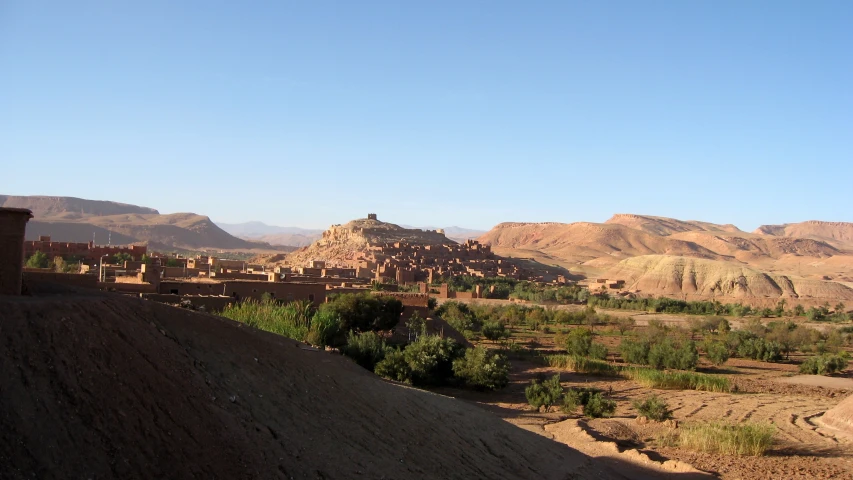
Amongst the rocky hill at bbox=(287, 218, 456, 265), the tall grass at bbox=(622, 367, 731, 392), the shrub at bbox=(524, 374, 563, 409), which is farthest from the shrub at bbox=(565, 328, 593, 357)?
the rocky hill at bbox=(287, 218, 456, 265)

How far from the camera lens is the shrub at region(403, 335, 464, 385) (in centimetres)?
1983

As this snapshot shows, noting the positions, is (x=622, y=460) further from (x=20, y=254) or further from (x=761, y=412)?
(x=20, y=254)

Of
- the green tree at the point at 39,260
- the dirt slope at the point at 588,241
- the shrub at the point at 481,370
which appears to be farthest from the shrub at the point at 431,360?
the dirt slope at the point at 588,241

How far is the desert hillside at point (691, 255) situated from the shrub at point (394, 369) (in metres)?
53.7

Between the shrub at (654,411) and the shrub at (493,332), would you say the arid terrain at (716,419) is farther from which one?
the shrub at (493,332)

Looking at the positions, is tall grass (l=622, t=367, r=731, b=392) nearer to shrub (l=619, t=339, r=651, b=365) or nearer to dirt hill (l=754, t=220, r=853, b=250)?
shrub (l=619, t=339, r=651, b=365)

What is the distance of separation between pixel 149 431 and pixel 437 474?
374 cm

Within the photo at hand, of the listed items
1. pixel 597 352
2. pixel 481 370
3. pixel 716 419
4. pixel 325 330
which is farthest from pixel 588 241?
pixel 716 419

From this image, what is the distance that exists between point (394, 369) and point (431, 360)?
122 centimetres

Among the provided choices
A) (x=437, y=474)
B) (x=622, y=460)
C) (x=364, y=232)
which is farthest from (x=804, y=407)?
(x=364, y=232)

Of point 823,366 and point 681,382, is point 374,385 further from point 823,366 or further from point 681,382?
point 823,366

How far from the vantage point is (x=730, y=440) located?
13.9 metres

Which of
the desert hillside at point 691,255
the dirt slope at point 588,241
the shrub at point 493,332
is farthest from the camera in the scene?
the dirt slope at point 588,241

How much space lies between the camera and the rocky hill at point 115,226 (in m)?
108
